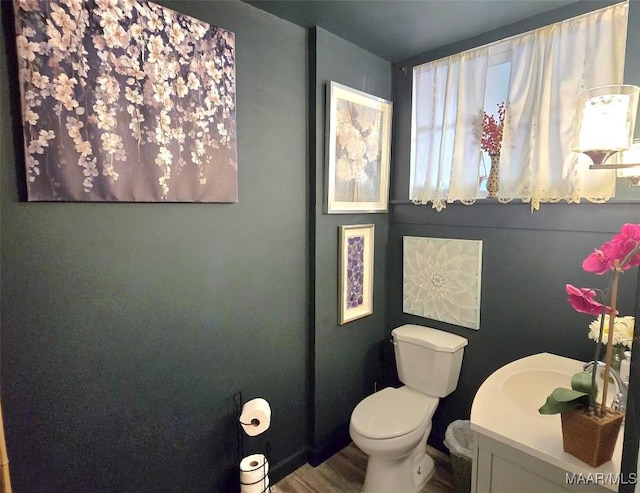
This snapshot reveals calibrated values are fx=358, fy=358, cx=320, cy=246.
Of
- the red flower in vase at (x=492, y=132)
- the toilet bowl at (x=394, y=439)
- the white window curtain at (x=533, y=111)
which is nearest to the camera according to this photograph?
the white window curtain at (x=533, y=111)

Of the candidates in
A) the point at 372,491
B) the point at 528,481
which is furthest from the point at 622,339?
the point at 372,491

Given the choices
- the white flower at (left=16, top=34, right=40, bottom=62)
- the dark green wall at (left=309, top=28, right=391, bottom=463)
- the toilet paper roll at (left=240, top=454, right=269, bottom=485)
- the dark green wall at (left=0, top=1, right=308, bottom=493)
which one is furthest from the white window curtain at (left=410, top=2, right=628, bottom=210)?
the white flower at (left=16, top=34, right=40, bottom=62)

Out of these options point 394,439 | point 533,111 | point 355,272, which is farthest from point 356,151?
point 394,439

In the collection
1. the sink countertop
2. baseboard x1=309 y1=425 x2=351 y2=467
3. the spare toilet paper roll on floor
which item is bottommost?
baseboard x1=309 y1=425 x2=351 y2=467

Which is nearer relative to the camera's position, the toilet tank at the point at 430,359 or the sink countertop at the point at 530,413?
the sink countertop at the point at 530,413

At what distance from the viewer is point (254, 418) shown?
167 cm

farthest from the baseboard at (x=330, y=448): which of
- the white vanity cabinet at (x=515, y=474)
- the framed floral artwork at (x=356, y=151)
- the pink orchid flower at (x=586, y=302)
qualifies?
the pink orchid flower at (x=586, y=302)

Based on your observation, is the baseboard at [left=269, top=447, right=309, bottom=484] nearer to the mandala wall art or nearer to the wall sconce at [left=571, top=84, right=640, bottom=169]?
the mandala wall art

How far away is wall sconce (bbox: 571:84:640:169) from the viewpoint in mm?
1176

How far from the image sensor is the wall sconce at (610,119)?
118cm

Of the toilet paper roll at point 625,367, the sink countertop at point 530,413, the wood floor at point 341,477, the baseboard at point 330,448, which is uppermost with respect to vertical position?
the toilet paper roll at point 625,367

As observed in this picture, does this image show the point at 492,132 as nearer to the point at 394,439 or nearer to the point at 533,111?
the point at 533,111

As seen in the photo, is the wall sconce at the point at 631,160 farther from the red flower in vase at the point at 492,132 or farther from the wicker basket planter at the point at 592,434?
the wicker basket planter at the point at 592,434

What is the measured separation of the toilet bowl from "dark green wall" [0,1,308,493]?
1.45 ft
